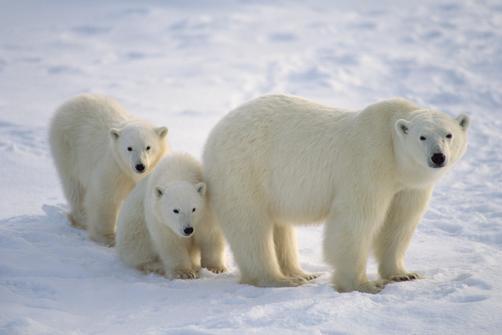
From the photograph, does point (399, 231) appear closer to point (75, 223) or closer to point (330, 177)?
point (330, 177)

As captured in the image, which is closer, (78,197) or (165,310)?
(165,310)

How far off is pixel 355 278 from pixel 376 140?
1145 millimetres

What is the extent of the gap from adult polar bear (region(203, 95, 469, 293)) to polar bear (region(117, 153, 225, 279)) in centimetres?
27

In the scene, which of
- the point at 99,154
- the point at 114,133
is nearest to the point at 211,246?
the point at 114,133

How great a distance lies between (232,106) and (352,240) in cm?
911

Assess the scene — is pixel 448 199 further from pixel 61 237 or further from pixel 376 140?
pixel 61 237

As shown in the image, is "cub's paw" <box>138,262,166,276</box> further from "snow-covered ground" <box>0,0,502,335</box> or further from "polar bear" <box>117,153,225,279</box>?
"snow-covered ground" <box>0,0,502,335</box>

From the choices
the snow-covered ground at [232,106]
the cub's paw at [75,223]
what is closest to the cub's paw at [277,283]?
the snow-covered ground at [232,106]

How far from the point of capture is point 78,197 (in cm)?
827

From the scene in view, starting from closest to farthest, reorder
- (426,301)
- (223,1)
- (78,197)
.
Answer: (426,301)
(78,197)
(223,1)

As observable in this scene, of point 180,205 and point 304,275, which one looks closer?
point 180,205

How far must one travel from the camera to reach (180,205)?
242 inches

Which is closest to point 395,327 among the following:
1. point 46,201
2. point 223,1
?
point 46,201

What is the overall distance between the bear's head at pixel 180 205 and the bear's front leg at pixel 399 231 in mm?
1619
